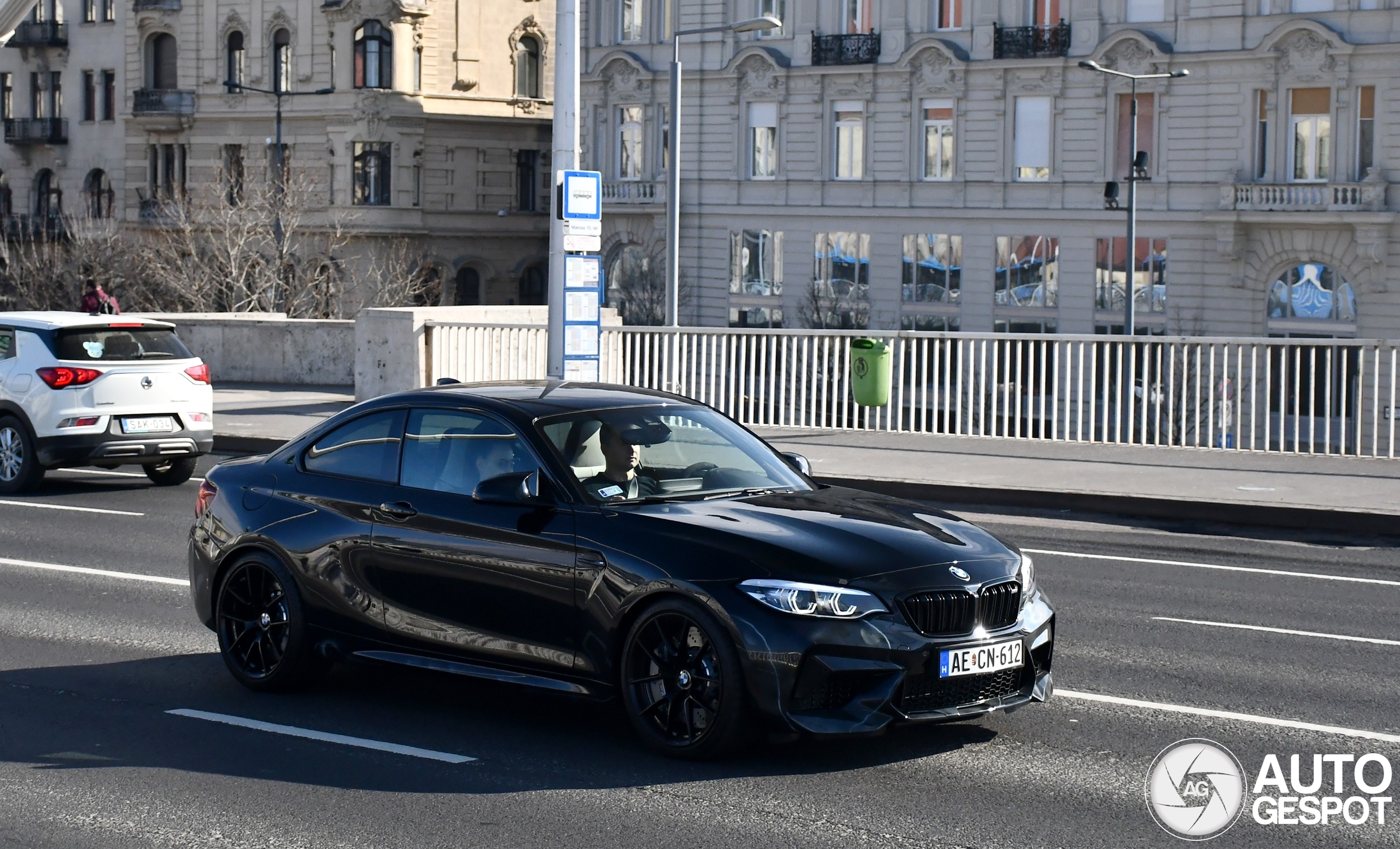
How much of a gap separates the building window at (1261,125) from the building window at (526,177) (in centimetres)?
2953

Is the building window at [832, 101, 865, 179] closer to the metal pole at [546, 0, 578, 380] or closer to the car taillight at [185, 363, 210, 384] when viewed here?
the metal pole at [546, 0, 578, 380]

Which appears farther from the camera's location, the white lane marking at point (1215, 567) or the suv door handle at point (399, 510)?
the white lane marking at point (1215, 567)

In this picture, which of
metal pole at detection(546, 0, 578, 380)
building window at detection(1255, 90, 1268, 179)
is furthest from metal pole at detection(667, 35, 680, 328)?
building window at detection(1255, 90, 1268, 179)

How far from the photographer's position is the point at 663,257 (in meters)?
59.7

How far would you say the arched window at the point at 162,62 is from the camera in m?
73.1

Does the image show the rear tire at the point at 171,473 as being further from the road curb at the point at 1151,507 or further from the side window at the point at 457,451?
the side window at the point at 457,451

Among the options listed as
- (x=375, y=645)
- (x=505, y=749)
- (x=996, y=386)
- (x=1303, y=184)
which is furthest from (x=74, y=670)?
(x=1303, y=184)

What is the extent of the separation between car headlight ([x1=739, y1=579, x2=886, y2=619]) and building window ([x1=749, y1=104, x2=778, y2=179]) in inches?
2088

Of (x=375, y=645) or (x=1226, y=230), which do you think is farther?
(x=1226, y=230)

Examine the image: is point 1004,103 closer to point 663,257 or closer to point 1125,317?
point 1125,317

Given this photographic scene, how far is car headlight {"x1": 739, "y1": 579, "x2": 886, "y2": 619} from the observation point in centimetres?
662

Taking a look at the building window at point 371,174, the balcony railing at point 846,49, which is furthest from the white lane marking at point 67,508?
the building window at point 371,174

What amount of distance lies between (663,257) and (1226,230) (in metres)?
18.5

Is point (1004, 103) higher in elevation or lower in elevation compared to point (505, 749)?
higher
